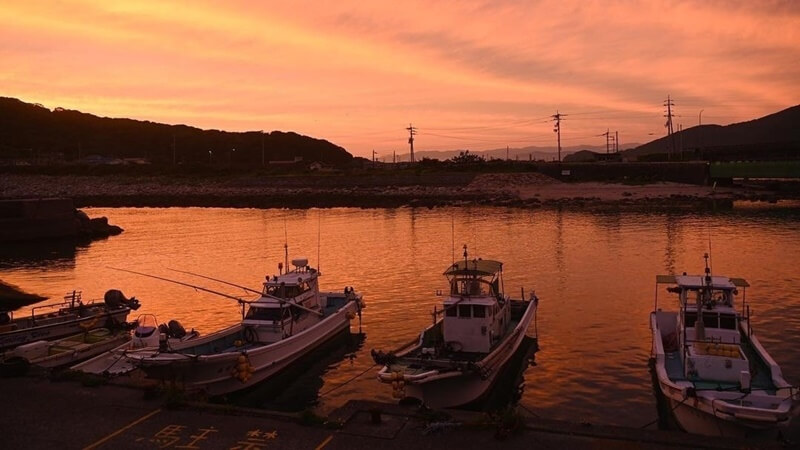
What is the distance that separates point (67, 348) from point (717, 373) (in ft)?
77.5

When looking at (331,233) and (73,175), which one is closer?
(331,233)

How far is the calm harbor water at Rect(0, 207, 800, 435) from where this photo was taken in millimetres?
24125

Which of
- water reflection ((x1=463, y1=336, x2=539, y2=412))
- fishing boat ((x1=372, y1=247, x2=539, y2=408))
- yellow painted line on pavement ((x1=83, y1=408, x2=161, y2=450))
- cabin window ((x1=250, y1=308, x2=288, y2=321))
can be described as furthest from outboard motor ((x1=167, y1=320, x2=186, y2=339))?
water reflection ((x1=463, y1=336, x2=539, y2=412))

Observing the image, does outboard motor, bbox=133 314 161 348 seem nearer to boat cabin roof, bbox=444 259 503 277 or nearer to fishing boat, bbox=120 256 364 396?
fishing boat, bbox=120 256 364 396

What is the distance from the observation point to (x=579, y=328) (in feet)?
99.1

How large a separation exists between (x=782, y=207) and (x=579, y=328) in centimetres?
7512

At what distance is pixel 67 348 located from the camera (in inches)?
950

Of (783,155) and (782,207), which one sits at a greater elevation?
(783,155)

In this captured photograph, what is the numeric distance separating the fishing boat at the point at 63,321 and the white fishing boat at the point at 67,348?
25.4 inches

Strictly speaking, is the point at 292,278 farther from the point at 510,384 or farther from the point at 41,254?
the point at 41,254

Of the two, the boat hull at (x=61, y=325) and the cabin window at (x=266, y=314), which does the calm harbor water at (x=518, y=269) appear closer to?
the cabin window at (x=266, y=314)

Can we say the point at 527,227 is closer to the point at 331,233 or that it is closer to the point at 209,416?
the point at 331,233

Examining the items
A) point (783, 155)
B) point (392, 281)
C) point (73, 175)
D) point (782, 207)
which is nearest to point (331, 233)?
point (392, 281)

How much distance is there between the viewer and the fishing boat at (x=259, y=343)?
2034 centimetres
